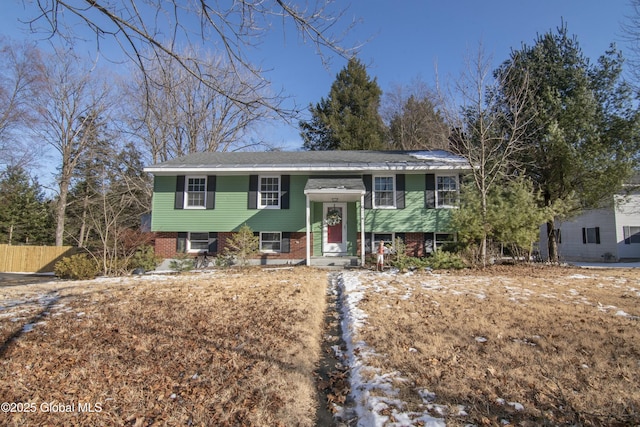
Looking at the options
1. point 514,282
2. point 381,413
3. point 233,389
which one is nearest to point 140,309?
point 233,389

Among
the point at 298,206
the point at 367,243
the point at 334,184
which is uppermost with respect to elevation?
the point at 334,184

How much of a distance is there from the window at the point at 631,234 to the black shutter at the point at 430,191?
43.1 feet

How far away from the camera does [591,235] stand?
20.2 metres

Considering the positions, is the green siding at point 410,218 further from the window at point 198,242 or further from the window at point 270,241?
the window at point 198,242

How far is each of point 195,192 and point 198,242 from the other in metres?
2.22

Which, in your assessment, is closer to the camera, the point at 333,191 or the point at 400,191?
the point at 333,191

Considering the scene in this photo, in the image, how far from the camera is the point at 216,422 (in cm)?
281

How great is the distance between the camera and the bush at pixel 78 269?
11.2 metres

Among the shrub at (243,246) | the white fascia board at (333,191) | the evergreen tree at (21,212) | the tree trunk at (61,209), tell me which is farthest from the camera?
the evergreen tree at (21,212)

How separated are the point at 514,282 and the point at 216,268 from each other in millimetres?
10286

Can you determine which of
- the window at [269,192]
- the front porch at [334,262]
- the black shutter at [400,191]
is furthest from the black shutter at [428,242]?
the window at [269,192]

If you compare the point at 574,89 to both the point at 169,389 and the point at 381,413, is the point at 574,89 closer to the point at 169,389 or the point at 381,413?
the point at 381,413

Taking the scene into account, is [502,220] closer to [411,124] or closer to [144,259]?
[144,259]

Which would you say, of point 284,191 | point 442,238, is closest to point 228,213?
point 284,191
